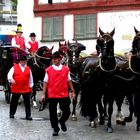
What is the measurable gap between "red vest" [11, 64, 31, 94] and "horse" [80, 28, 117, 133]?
1747 millimetres

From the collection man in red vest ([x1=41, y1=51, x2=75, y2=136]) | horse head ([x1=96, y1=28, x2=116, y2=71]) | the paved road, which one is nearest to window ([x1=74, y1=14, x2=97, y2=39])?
the paved road

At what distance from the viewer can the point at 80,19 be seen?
103 feet

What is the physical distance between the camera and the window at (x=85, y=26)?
30612 millimetres

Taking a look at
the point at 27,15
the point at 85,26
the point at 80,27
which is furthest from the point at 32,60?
the point at 27,15

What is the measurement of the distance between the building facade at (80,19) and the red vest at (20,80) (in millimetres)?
12132

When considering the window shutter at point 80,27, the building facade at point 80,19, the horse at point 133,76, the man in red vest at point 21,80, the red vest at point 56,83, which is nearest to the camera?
the red vest at point 56,83

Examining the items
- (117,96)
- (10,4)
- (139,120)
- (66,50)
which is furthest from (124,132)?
(10,4)

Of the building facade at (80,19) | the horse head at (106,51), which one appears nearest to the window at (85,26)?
the building facade at (80,19)

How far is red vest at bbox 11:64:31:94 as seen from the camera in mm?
16438

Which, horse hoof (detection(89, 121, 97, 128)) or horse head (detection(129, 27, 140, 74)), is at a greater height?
horse head (detection(129, 27, 140, 74))

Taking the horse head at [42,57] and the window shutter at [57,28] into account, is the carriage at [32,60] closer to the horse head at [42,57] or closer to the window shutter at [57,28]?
the horse head at [42,57]

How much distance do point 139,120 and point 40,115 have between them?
429cm

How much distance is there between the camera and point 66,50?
56.7 ft

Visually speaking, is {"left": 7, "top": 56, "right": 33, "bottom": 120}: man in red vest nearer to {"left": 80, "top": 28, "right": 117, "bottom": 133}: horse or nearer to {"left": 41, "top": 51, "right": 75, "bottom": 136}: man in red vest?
{"left": 80, "top": 28, "right": 117, "bottom": 133}: horse
